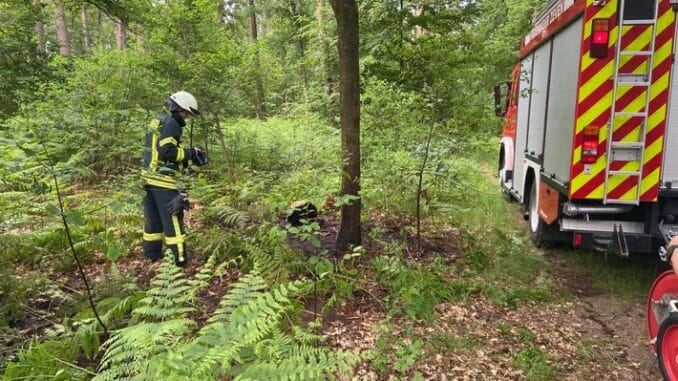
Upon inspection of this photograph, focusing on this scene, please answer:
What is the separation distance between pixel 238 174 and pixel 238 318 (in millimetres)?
5395

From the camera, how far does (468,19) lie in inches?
440

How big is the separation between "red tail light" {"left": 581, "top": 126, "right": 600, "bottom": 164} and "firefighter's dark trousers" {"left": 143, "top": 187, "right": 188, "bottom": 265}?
4526 mm

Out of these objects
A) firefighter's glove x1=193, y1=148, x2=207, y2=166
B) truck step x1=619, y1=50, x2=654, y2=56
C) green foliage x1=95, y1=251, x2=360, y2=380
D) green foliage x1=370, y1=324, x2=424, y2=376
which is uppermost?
truck step x1=619, y1=50, x2=654, y2=56

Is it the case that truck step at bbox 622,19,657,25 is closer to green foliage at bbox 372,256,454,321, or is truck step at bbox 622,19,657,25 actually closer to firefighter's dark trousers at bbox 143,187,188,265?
green foliage at bbox 372,256,454,321

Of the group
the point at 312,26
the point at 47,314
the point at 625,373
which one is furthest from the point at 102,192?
the point at 312,26

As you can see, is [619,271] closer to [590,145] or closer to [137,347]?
[590,145]

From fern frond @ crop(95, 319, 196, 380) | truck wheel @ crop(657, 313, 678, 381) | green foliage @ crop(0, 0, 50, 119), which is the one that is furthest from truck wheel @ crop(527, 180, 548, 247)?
green foliage @ crop(0, 0, 50, 119)

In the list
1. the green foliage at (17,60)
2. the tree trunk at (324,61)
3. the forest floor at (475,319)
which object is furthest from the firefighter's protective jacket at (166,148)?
the tree trunk at (324,61)

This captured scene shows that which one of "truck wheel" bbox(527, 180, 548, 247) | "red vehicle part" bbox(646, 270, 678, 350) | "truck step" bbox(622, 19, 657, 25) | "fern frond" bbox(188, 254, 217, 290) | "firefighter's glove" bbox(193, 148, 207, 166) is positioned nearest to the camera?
"fern frond" bbox(188, 254, 217, 290)

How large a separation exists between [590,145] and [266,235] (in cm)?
354

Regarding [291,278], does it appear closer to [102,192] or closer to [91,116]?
[102,192]

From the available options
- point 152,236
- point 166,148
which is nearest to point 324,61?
point 166,148

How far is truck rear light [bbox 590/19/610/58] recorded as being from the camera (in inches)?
168

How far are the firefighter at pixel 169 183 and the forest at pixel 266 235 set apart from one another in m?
0.28
